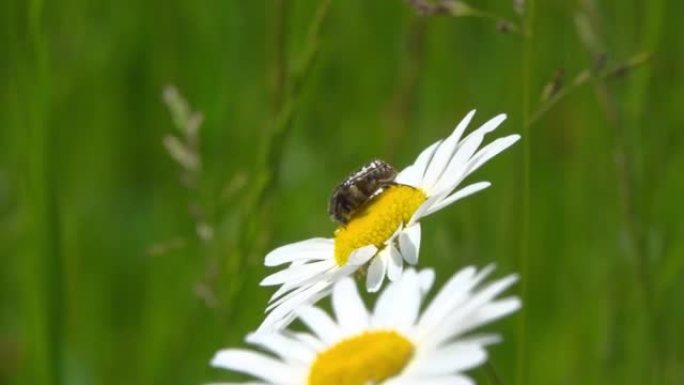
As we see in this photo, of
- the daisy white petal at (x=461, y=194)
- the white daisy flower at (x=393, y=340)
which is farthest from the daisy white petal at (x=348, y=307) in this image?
the daisy white petal at (x=461, y=194)

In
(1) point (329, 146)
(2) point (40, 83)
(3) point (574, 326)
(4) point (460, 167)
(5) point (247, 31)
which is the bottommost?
(4) point (460, 167)

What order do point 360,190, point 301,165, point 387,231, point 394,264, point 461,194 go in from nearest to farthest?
point 461,194, point 394,264, point 387,231, point 360,190, point 301,165

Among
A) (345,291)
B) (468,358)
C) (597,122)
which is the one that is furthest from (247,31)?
(468,358)

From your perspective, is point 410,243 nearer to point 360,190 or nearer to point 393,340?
point 393,340

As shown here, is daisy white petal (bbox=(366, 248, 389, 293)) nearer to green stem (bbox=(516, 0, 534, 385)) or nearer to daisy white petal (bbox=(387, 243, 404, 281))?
daisy white petal (bbox=(387, 243, 404, 281))

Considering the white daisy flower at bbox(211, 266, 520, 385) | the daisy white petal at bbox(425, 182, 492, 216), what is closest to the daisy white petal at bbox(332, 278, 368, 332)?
the white daisy flower at bbox(211, 266, 520, 385)

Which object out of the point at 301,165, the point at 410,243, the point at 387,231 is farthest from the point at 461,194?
the point at 301,165

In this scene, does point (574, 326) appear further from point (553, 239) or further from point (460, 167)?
point (460, 167)
